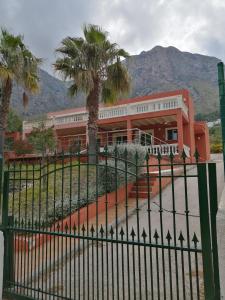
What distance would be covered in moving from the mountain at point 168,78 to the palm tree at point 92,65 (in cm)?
6596

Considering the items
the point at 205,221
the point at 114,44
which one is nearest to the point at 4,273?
the point at 205,221

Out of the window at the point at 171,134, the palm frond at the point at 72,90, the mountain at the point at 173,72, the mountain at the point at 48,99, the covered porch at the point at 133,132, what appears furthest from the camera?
the mountain at the point at 173,72

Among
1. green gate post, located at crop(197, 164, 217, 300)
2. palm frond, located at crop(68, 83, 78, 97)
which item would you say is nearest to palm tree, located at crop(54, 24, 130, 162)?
palm frond, located at crop(68, 83, 78, 97)

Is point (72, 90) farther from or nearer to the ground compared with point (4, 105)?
farther from the ground

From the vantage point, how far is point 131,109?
69.3 feet

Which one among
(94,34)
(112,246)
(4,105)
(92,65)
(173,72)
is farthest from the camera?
(173,72)

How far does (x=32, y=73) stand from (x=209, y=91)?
9189 cm

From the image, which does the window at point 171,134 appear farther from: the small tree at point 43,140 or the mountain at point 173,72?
the mountain at point 173,72

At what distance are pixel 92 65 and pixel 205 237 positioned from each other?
11526mm

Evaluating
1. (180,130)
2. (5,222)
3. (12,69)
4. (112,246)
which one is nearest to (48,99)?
(180,130)

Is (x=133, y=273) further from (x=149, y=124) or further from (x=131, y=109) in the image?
(x=149, y=124)

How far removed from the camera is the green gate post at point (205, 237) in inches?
117

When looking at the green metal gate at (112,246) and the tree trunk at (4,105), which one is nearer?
the green metal gate at (112,246)

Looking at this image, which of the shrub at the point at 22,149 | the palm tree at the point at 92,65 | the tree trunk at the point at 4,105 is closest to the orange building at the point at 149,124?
the shrub at the point at 22,149
